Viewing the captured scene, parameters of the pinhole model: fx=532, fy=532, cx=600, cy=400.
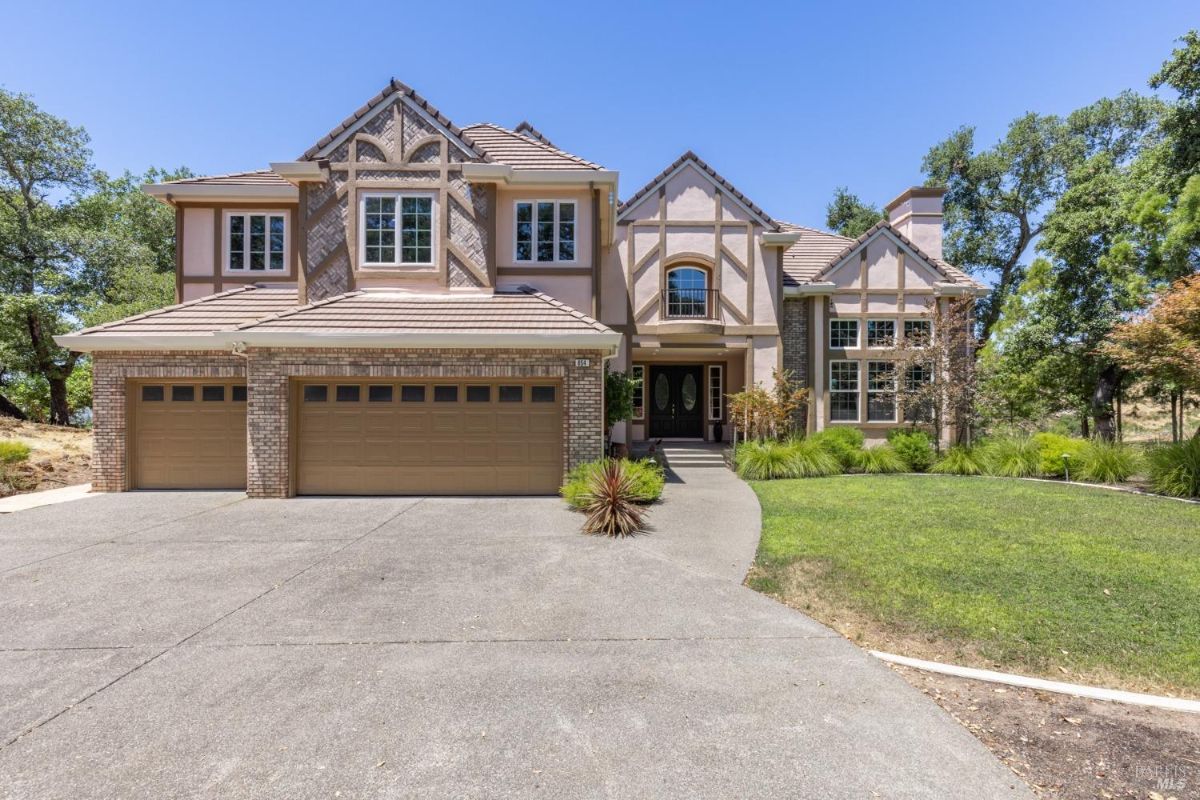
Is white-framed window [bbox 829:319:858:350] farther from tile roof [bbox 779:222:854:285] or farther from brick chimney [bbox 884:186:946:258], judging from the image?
brick chimney [bbox 884:186:946:258]

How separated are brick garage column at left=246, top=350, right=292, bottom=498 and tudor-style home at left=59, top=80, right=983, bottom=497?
0.04 meters

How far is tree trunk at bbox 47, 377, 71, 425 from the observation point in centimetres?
2294

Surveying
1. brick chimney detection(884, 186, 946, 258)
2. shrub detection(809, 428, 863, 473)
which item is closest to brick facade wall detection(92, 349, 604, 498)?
Result: shrub detection(809, 428, 863, 473)

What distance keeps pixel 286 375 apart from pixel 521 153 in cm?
753

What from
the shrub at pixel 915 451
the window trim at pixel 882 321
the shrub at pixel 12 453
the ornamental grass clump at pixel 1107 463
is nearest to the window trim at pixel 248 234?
the shrub at pixel 12 453

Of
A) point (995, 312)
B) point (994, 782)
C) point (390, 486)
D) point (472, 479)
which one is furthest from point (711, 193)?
point (995, 312)

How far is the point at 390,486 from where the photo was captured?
10406mm

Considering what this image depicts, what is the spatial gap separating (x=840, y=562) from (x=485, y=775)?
486 centimetres

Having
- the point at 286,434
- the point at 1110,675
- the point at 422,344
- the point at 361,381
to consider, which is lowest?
the point at 1110,675

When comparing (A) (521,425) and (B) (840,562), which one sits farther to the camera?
(A) (521,425)

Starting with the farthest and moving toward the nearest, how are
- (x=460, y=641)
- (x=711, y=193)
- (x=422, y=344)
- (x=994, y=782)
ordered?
1. (x=711, y=193)
2. (x=422, y=344)
3. (x=460, y=641)
4. (x=994, y=782)

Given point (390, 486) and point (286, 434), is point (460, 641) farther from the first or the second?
point (286, 434)

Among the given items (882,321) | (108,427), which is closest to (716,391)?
(882,321)

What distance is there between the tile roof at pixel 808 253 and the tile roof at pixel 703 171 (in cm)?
105
